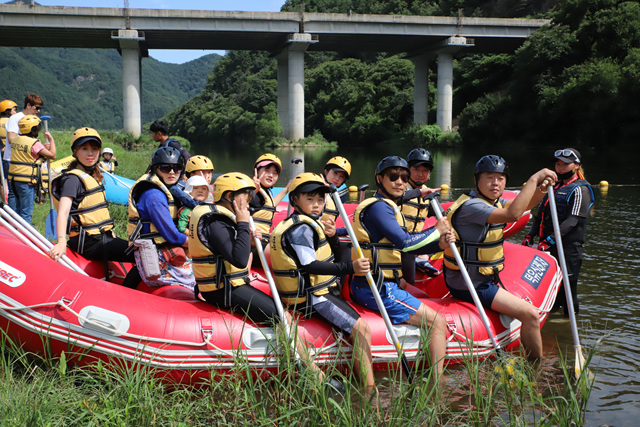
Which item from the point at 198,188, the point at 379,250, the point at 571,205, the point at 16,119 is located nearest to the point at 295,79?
the point at 16,119

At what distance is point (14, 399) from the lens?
3.29 metres

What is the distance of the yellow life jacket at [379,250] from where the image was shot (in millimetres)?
4508

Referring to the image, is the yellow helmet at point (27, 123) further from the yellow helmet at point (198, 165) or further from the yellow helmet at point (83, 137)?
the yellow helmet at point (198, 165)

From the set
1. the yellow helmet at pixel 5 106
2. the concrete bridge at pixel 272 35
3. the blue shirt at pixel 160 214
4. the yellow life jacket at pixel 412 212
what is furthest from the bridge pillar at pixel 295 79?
the blue shirt at pixel 160 214

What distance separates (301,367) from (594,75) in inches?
1226

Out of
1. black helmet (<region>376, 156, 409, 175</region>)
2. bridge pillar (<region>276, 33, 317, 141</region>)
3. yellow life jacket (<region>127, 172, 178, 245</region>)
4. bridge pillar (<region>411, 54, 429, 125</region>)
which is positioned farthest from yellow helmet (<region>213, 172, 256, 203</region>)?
bridge pillar (<region>411, 54, 429, 125</region>)

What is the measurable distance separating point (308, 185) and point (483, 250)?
5.51 ft

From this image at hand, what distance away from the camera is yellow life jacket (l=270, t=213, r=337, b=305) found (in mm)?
4141

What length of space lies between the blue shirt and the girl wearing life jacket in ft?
1.66

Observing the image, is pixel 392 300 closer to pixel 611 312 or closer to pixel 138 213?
pixel 138 213

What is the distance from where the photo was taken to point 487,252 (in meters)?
4.78

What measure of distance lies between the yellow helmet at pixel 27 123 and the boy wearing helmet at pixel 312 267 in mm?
4274

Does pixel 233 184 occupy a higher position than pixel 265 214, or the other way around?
pixel 233 184

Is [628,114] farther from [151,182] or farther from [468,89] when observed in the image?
[151,182]
